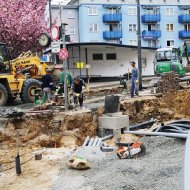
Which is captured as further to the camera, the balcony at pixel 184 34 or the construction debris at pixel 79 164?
the balcony at pixel 184 34

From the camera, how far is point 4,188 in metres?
7.63

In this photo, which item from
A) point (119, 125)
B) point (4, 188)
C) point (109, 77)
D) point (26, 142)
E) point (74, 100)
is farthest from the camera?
point (109, 77)

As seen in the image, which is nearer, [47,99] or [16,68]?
[47,99]

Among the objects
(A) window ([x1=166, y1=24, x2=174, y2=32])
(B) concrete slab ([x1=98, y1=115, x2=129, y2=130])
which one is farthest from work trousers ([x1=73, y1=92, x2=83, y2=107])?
(A) window ([x1=166, y1=24, x2=174, y2=32])

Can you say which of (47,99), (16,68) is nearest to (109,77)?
(16,68)

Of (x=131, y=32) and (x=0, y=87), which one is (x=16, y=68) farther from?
(x=131, y=32)

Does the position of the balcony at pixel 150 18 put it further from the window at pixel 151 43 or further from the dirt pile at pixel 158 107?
the dirt pile at pixel 158 107

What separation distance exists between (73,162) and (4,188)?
62.6 inches

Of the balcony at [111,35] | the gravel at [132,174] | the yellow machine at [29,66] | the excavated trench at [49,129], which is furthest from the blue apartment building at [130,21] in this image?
the gravel at [132,174]

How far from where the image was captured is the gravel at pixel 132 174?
271 inches

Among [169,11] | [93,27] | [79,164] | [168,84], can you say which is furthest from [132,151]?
[169,11]

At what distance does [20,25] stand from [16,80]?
14.4 metres

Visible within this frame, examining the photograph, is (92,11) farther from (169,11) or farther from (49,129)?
(49,129)

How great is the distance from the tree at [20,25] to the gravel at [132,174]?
2404 centimetres
